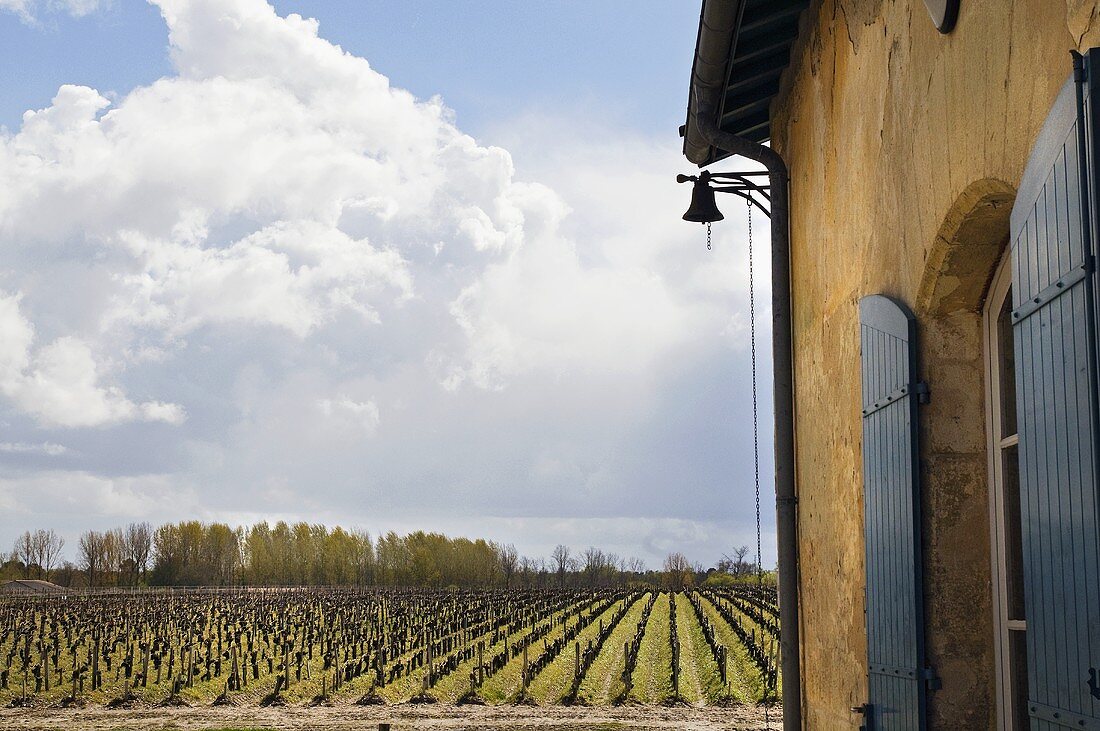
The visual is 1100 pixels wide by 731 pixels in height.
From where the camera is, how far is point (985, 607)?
3.97 metres

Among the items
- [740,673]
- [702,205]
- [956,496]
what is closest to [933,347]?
[956,496]

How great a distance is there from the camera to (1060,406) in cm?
261

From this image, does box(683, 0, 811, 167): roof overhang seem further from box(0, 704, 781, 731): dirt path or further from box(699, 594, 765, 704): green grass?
box(699, 594, 765, 704): green grass

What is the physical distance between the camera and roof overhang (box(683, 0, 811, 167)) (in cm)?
550

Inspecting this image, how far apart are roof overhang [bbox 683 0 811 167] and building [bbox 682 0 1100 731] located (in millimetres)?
19

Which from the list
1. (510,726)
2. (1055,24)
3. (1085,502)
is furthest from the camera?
(510,726)

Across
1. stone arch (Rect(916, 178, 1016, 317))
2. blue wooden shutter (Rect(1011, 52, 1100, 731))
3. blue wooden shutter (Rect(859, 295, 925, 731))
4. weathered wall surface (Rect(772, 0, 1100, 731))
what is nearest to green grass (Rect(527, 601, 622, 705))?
weathered wall surface (Rect(772, 0, 1100, 731))

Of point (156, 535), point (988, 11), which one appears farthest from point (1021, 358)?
point (156, 535)

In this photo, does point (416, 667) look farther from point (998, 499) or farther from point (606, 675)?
point (998, 499)

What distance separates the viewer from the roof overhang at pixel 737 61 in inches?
216

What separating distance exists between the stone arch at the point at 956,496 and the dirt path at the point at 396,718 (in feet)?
51.8

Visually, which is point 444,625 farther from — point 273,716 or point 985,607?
point 985,607

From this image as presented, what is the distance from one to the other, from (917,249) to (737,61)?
263 cm

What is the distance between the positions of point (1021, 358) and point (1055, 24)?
80 cm
